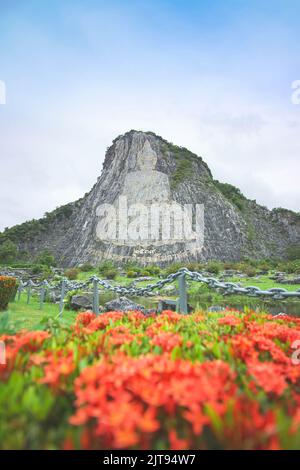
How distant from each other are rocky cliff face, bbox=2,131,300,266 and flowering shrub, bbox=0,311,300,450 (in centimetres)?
4113

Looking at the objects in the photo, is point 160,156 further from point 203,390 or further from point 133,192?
point 203,390

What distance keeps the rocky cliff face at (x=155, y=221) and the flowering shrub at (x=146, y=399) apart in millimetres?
41131

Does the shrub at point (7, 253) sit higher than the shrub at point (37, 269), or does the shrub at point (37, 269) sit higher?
the shrub at point (7, 253)

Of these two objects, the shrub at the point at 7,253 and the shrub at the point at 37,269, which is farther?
the shrub at the point at 7,253

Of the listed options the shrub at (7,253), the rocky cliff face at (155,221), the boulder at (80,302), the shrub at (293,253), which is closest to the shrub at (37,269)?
the rocky cliff face at (155,221)

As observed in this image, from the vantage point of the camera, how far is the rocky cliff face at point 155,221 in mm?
46062

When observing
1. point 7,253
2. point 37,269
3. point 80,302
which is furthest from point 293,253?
point 80,302

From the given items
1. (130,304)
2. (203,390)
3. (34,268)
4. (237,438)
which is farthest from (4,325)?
(34,268)

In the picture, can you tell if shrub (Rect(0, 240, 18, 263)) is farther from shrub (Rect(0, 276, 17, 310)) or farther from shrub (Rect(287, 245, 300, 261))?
shrub (Rect(287, 245, 300, 261))

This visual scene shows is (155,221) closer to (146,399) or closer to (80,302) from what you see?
(80,302)

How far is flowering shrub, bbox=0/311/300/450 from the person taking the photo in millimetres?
1102

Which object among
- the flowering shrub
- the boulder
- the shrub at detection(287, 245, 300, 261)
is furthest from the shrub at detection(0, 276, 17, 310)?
the shrub at detection(287, 245, 300, 261)

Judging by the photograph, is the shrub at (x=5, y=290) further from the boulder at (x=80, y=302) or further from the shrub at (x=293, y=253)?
the shrub at (x=293, y=253)

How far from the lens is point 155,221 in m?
47.6
